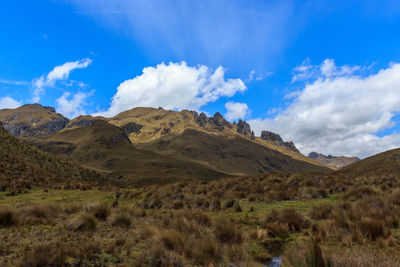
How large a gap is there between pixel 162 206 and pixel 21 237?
8.52m

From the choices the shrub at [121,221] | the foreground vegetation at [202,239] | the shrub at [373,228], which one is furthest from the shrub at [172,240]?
the shrub at [373,228]

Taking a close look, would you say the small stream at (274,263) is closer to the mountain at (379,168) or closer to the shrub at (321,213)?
the shrub at (321,213)

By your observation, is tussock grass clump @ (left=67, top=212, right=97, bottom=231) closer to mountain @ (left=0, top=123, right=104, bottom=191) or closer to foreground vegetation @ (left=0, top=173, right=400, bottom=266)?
foreground vegetation @ (left=0, top=173, right=400, bottom=266)

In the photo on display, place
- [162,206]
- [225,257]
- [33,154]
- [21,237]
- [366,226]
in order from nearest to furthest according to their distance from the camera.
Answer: [225,257] < [366,226] < [21,237] < [162,206] < [33,154]

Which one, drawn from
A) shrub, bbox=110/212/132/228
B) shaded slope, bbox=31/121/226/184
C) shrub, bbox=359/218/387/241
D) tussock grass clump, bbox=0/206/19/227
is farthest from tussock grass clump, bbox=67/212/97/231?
shaded slope, bbox=31/121/226/184

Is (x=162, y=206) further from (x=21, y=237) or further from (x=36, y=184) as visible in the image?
(x=36, y=184)

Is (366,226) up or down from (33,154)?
Answer: down

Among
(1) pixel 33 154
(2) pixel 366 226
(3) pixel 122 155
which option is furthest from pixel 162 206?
(3) pixel 122 155

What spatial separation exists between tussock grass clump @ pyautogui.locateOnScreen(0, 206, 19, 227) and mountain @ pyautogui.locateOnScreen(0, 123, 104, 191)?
16.6 metres

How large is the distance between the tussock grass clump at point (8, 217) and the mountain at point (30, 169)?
655 inches

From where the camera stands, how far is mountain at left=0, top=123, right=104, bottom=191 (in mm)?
24894

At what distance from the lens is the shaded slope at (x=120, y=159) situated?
367ft

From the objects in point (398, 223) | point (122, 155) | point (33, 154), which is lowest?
point (398, 223)

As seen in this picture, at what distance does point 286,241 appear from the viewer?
695cm
